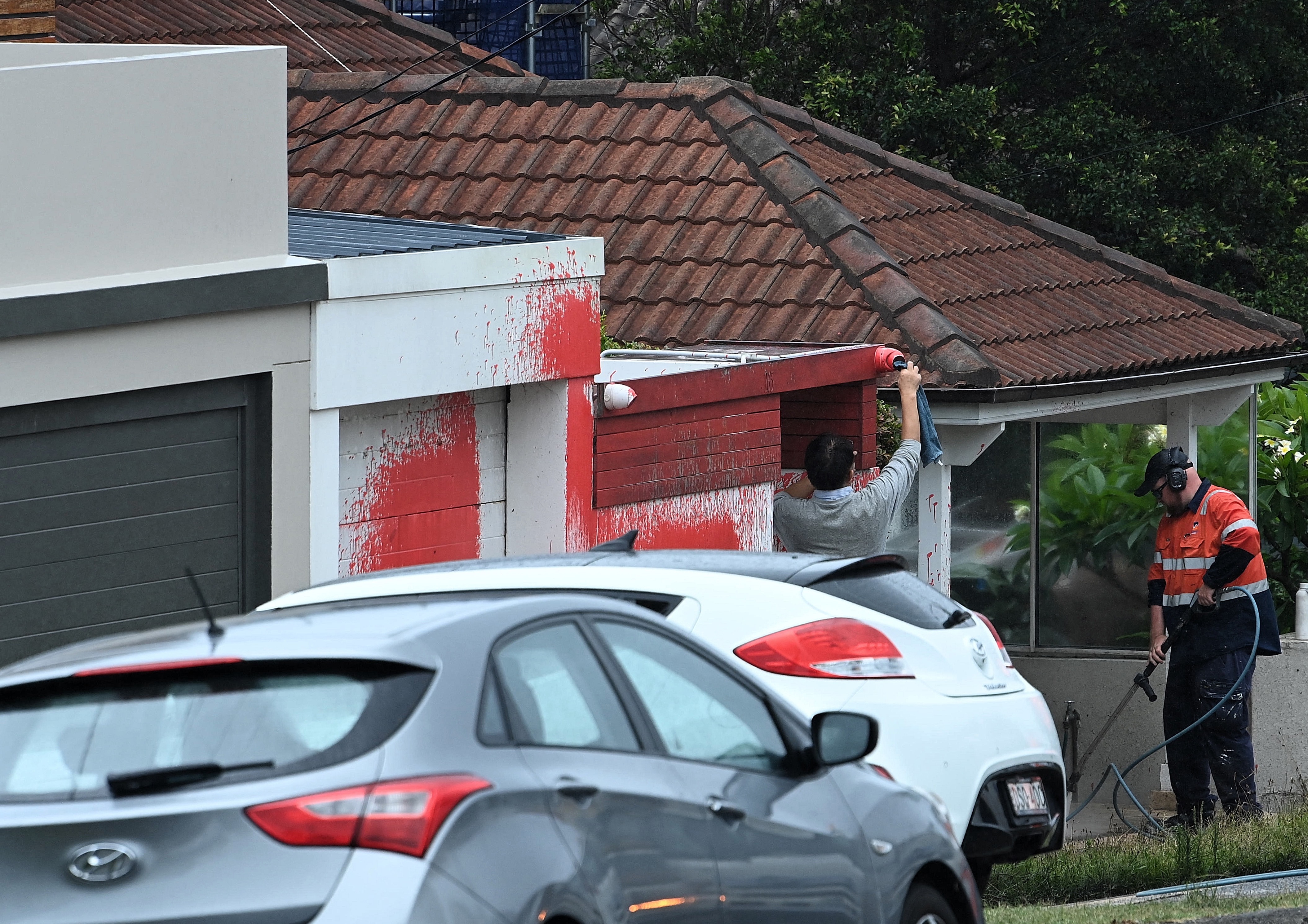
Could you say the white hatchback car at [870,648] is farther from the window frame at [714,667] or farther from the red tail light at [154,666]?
the red tail light at [154,666]

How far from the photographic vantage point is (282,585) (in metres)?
8.26

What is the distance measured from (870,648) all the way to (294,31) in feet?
47.8

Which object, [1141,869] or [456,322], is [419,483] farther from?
[1141,869]

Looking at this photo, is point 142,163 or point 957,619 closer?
point 957,619

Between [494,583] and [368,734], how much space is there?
105 inches

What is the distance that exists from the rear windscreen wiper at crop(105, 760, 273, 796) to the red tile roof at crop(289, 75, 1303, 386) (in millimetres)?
8112

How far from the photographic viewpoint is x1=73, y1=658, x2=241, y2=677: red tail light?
3816mm

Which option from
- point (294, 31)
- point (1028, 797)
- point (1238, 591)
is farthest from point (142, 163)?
point (294, 31)

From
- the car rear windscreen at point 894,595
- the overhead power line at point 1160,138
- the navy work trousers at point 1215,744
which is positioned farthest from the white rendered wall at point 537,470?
the overhead power line at point 1160,138

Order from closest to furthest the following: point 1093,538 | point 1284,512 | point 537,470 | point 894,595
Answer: point 894,595 < point 537,470 < point 1093,538 < point 1284,512

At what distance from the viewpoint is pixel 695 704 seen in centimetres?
466

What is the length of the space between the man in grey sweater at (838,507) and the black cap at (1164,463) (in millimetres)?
2871

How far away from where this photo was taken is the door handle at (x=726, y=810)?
14.3 ft

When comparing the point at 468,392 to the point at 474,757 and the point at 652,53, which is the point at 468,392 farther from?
the point at 652,53
